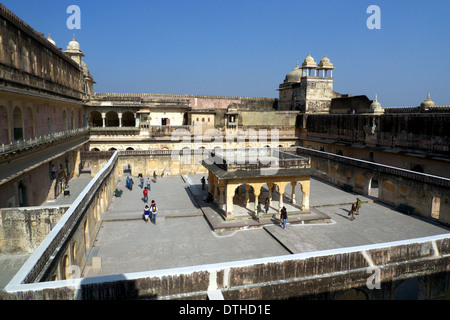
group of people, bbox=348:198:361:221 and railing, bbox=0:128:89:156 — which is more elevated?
railing, bbox=0:128:89:156

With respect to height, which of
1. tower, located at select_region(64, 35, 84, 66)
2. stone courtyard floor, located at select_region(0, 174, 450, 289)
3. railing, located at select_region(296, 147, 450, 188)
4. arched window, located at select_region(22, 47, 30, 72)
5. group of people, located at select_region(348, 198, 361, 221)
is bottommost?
stone courtyard floor, located at select_region(0, 174, 450, 289)

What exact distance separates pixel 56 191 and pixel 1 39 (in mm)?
9649

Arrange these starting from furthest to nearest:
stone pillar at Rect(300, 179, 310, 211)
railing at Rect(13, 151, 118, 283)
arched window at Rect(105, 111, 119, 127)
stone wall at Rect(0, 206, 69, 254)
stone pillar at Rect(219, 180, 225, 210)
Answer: arched window at Rect(105, 111, 119, 127)
stone pillar at Rect(300, 179, 310, 211)
stone pillar at Rect(219, 180, 225, 210)
stone wall at Rect(0, 206, 69, 254)
railing at Rect(13, 151, 118, 283)

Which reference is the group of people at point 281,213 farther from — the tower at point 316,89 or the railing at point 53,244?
the tower at point 316,89

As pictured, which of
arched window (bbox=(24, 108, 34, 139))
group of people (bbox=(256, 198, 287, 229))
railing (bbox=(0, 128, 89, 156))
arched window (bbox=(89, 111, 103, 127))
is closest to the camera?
railing (bbox=(0, 128, 89, 156))

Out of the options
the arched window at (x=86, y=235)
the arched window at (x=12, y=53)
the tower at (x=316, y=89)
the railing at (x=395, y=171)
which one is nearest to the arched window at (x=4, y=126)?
the arched window at (x=12, y=53)

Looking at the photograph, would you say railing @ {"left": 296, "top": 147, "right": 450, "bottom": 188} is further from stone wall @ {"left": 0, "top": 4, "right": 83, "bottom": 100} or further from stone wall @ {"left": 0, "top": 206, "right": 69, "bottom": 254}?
stone wall @ {"left": 0, "top": 4, "right": 83, "bottom": 100}

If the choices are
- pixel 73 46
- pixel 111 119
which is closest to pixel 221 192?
pixel 111 119

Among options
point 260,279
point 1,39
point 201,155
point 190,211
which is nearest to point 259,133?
point 201,155

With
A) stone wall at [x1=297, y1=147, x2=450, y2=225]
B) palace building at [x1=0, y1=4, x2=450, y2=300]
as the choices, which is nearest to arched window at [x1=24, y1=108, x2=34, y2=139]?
palace building at [x1=0, y1=4, x2=450, y2=300]

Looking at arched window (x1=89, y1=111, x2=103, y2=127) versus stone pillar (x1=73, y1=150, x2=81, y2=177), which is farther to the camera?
arched window (x1=89, y1=111, x2=103, y2=127)

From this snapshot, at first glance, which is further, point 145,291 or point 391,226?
point 391,226

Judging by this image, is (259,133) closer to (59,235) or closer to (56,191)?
Result: (56,191)

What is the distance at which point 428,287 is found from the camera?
953cm
